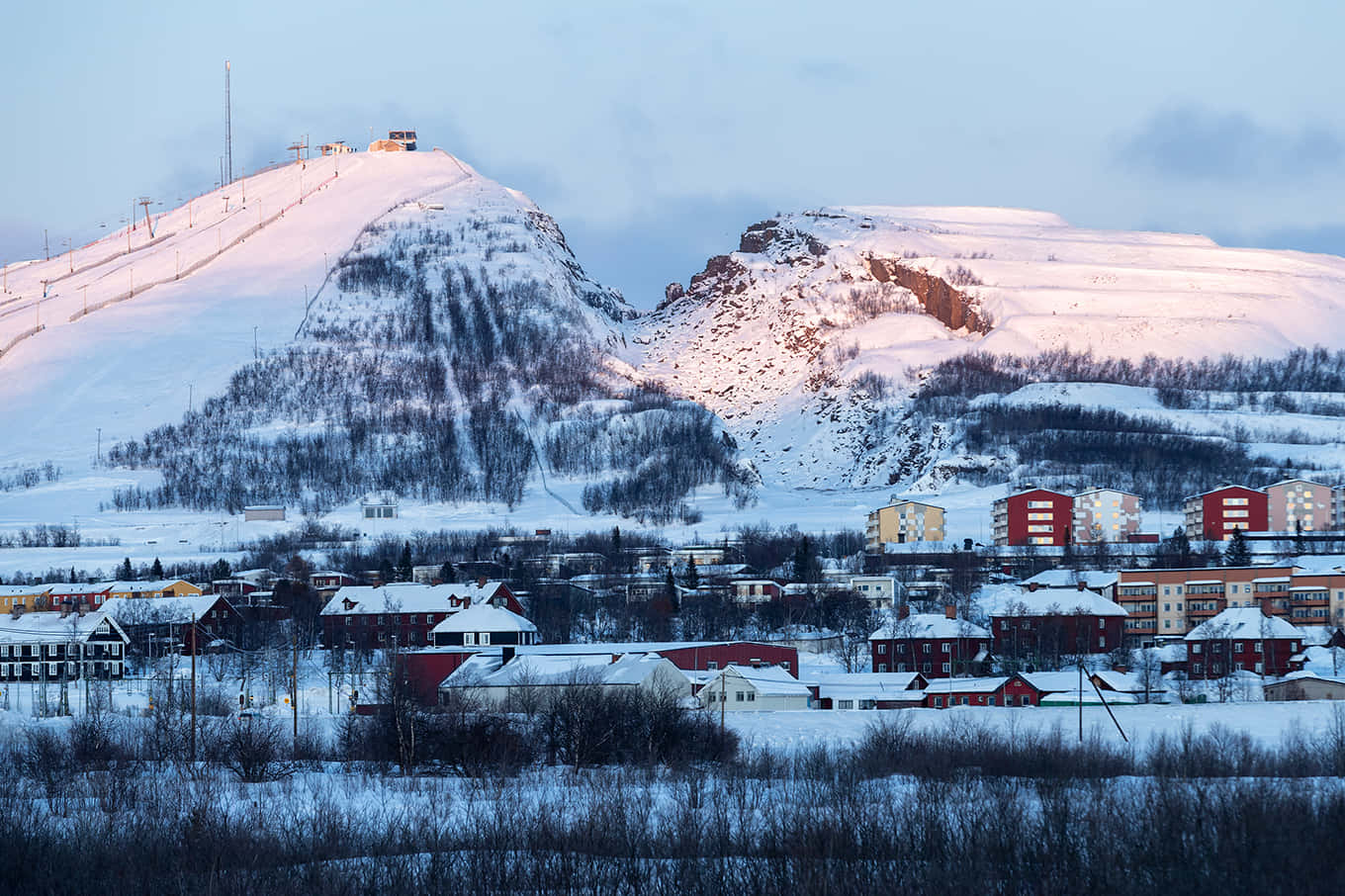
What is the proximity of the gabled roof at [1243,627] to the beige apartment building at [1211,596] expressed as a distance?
26.9 ft

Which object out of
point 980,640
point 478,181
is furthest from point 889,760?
point 478,181

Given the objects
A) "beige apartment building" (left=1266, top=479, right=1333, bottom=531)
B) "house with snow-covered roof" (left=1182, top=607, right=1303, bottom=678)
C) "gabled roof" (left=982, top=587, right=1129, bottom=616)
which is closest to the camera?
"house with snow-covered roof" (left=1182, top=607, right=1303, bottom=678)

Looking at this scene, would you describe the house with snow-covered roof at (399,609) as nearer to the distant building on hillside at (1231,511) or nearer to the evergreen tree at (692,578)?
the evergreen tree at (692,578)

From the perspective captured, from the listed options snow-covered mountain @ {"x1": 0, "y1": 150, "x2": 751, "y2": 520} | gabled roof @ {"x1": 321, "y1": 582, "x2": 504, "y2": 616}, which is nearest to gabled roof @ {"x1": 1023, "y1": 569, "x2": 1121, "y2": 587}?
gabled roof @ {"x1": 321, "y1": 582, "x2": 504, "y2": 616}

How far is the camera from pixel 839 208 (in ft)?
639

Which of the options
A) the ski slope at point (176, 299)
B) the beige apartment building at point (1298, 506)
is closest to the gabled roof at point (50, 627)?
the ski slope at point (176, 299)

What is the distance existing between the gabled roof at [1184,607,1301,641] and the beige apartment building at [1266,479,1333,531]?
4247 cm

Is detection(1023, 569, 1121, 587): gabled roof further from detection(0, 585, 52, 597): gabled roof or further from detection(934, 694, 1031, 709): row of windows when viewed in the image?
detection(0, 585, 52, 597): gabled roof

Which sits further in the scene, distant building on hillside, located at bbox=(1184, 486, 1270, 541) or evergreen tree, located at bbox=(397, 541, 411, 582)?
distant building on hillside, located at bbox=(1184, 486, 1270, 541)

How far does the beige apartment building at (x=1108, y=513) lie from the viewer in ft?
323

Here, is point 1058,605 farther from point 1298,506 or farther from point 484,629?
point 1298,506

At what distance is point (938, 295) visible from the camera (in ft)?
528

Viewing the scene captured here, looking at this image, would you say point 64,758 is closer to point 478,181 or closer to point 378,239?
point 378,239

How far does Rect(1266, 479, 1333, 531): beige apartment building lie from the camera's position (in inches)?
3903
